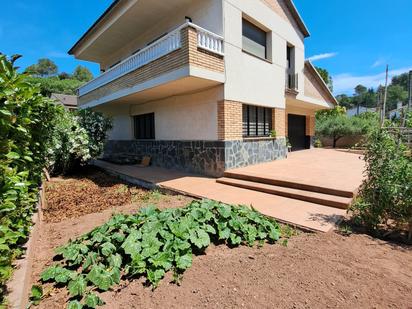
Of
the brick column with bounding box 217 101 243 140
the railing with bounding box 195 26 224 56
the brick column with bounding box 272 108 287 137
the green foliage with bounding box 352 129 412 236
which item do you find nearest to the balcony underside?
the brick column with bounding box 217 101 243 140

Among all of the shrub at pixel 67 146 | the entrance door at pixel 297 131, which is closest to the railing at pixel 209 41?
the shrub at pixel 67 146

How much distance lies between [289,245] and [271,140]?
731 centimetres

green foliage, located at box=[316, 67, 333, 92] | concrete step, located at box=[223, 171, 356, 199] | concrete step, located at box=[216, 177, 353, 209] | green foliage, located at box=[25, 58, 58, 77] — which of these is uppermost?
green foliage, located at box=[25, 58, 58, 77]

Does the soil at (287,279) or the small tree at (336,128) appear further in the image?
the small tree at (336,128)

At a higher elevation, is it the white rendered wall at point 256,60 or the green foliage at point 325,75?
the green foliage at point 325,75

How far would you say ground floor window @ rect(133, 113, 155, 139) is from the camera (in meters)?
11.8

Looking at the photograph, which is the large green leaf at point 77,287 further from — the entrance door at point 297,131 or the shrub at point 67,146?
the entrance door at point 297,131

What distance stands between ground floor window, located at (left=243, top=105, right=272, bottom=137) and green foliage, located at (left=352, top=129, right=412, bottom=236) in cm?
550

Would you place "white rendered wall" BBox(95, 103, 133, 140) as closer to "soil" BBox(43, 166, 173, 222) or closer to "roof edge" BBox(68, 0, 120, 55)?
"roof edge" BBox(68, 0, 120, 55)

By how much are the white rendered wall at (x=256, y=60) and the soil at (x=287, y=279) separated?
5.80 metres

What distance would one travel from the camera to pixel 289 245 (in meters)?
3.51

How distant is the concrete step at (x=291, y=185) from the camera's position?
5.40 m

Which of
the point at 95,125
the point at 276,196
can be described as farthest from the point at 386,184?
the point at 95,125

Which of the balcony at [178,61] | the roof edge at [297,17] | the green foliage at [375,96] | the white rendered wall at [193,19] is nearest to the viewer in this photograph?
the balcony at [178,61]
